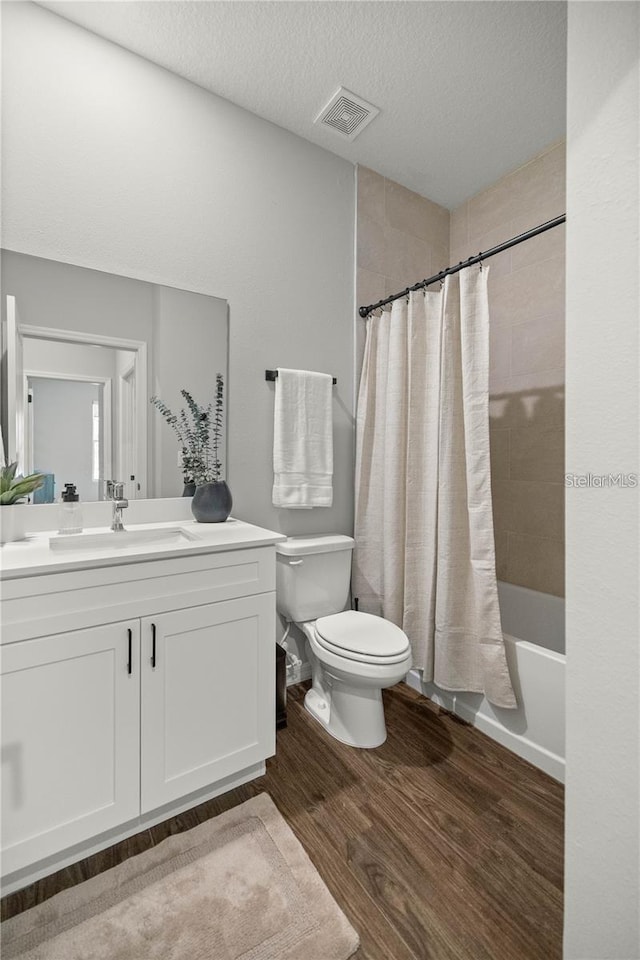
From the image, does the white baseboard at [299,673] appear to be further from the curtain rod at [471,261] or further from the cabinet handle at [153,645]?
the curtain rod at [471,261]

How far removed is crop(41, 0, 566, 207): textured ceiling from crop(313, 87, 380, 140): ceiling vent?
3 centimetres

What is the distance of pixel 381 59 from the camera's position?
1707 mm

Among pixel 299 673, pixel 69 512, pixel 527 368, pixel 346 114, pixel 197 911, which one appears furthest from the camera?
pixel 527 368

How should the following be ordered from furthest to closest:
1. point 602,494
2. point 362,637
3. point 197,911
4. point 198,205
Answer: point 198,205, point 362,637, point 197,911, point 602,494

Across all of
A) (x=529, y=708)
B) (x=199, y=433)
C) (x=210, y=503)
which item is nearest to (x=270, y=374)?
(x=199, y=433)

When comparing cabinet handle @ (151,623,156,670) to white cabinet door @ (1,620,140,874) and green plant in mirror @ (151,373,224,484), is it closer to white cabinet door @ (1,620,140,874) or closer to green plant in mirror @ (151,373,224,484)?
white cabinet door @ (1,620,140,874)

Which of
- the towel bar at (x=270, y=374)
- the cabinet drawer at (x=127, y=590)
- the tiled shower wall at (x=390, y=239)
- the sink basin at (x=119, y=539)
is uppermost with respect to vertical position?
the tiled shower wall at (x=390, y=239)

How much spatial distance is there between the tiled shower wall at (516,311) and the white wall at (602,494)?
5.12 ft

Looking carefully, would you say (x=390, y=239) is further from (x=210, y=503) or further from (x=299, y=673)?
(x=299, y=673)

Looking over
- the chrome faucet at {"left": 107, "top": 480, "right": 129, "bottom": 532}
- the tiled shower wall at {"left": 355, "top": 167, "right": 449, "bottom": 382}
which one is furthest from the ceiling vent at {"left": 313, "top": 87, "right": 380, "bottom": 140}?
the chrome faucet at {"left": 107, "top": 480, "right": 129, "bottom": 532}

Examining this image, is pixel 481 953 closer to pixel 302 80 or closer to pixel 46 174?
pixel 46 174

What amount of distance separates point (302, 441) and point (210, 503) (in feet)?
1.83

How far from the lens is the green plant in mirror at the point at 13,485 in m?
1.40

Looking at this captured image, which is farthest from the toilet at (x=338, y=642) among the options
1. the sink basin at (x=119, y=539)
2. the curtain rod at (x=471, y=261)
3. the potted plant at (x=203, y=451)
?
the curtain rod at (x=471, y=261)
